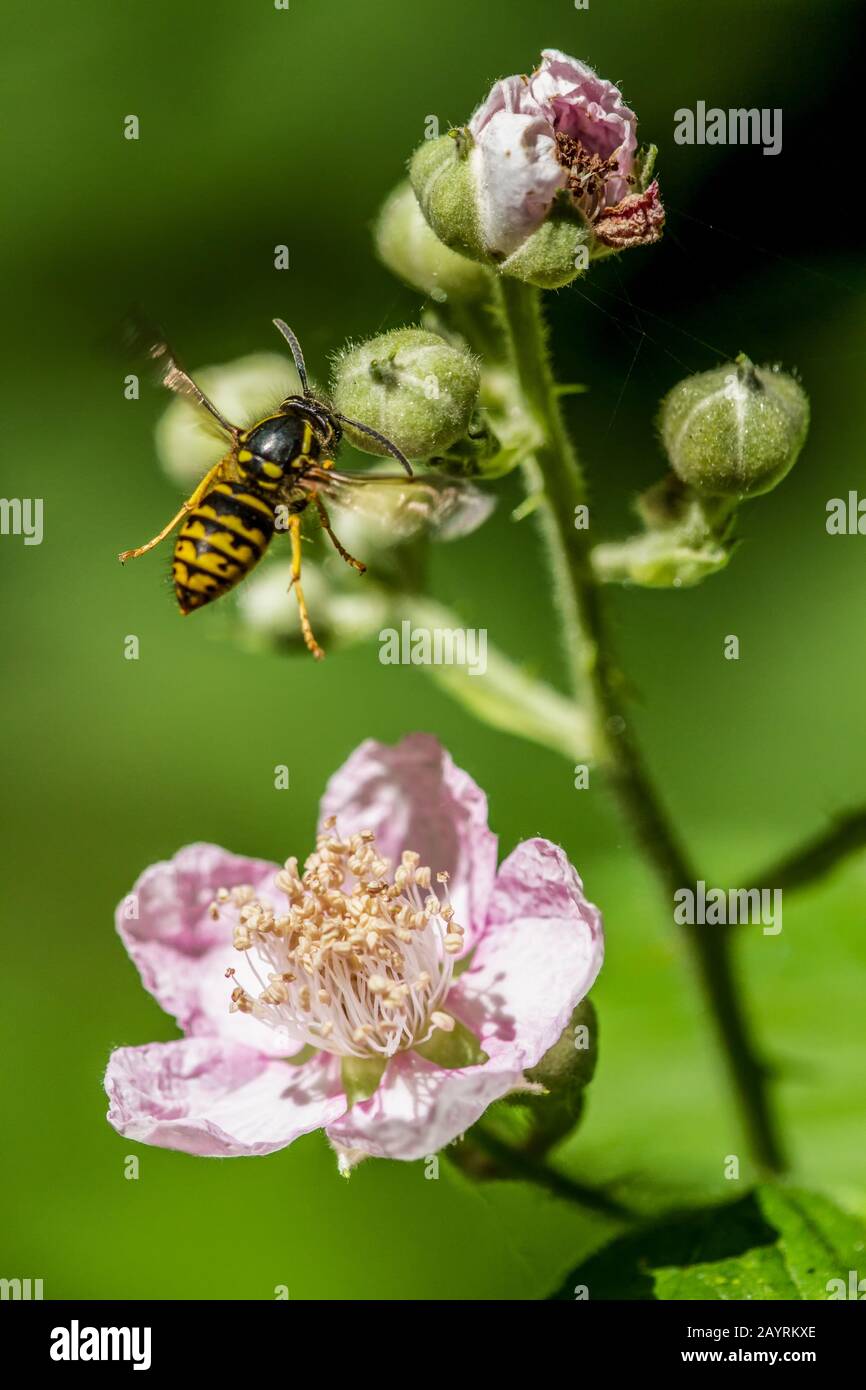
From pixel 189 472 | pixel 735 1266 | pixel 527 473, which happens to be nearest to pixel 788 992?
pixel 735 1266

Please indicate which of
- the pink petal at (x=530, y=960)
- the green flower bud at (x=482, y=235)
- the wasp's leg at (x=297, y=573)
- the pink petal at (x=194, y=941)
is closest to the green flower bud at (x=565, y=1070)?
the pink petal at (x=530, y=960)

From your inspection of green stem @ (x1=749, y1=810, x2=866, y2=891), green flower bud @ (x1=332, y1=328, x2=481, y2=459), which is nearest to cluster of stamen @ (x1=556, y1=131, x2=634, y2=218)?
green flower bud @ (x1=332, y1=328, x2=481, y2=459)

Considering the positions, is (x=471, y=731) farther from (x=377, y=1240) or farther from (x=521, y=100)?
(x=521, y=100)

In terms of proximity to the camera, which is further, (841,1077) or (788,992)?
(788,992)

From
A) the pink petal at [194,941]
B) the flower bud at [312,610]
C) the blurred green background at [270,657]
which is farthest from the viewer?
the blurred green background at [270,657]

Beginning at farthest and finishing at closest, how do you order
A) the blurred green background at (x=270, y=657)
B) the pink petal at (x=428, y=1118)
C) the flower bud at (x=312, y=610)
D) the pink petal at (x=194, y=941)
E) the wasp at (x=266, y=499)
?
1. the blurred green background at (x=270, y=657)
2. the flower bud at (x=312, y=610)
3. the pink petal at (x=194, y=941)
4. the wasp at (x=266, y=499)
5. the pink petal at (x=428, y=1118)

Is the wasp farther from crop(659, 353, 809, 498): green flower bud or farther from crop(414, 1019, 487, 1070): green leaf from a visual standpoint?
crop(414, 1019, 487, 1070): green leaf

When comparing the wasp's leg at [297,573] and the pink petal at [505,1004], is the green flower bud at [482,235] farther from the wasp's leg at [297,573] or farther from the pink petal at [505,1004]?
the pink petal at [505,1004]
